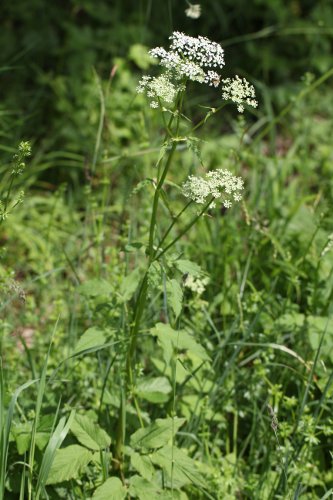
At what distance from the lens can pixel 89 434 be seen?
6.38ft

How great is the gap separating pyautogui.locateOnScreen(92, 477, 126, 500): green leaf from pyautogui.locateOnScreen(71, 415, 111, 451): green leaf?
0.10 metres

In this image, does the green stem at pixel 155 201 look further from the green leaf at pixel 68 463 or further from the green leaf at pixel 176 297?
the green leaf at pixel 68 463

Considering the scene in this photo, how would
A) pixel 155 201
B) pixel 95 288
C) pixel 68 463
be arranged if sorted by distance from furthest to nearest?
pixel 95 288
pixel 68 463
pixel 155 201

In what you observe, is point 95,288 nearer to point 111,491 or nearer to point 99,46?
point 111,491

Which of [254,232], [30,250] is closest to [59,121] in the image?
[30,250]

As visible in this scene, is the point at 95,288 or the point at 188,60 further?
the point at 95,288

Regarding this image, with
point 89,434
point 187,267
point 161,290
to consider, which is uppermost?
point 187,267

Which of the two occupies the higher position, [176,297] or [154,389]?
[176,297]

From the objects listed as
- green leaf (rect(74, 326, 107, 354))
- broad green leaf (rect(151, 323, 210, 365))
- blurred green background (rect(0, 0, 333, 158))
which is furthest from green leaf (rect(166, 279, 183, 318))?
blurred green background (rect(0, 0, 333, 158))

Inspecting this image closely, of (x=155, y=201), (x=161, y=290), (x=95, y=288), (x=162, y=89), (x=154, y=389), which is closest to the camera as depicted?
(x=162, y=89)

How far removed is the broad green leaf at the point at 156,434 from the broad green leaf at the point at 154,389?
20 cm

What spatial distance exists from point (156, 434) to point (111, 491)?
0.21 metres

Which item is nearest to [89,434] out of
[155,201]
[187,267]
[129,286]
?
[129,286]

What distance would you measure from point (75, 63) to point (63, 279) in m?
1.61
